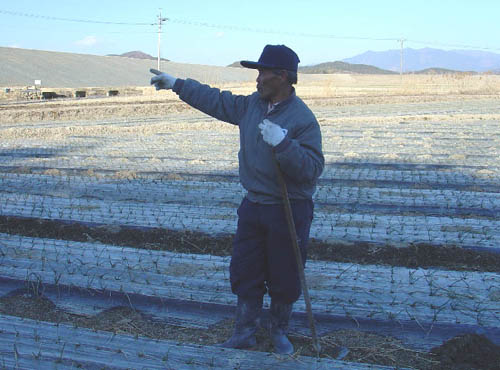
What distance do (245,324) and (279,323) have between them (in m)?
0.16

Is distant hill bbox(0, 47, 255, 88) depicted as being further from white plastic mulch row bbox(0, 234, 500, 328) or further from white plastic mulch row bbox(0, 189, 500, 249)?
white plastic mulch row bbox(0, 234, 500, 328)

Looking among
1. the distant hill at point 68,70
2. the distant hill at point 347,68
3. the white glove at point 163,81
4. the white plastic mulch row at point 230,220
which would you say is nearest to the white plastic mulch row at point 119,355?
the white glove at point 163,81

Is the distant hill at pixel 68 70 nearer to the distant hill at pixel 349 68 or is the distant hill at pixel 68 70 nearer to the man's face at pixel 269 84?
the man's face at pixel 269 84

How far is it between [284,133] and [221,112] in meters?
0.56

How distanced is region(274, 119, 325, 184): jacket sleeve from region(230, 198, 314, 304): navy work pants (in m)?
0.18

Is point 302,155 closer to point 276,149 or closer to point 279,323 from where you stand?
point 276,149

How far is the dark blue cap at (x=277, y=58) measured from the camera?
8.71ft

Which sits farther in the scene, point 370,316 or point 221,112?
point 370,316

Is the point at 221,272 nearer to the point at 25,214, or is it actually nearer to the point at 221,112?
the point at 221,112

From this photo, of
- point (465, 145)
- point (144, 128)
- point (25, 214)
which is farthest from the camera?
point (144, 128)

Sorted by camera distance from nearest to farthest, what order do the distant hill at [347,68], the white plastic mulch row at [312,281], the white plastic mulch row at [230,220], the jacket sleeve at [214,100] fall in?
1. the jacket sleeve at [214,100]
2. the white plastic mulch row at [312,281]
3. the white plastic mulch row at [230,220]
4. the distant hill at [347,68]

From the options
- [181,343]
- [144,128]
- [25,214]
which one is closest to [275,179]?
[181,343]

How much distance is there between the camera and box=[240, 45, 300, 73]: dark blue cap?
2654mm

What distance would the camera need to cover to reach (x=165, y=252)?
4.12 metres
